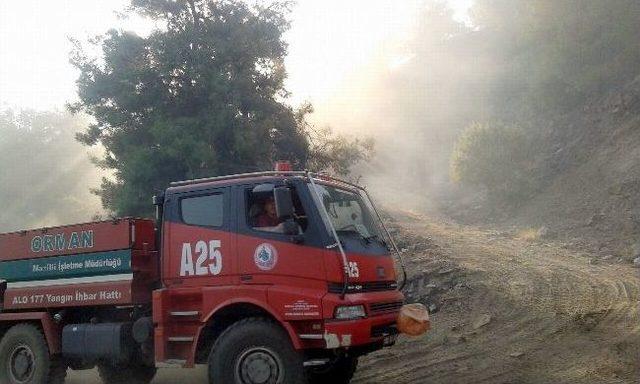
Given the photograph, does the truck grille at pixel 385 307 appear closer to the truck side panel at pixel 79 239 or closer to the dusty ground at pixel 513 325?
the dusty ground at pixel 513 325

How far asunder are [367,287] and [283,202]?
57.6 inches

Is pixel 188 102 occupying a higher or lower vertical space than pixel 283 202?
higher

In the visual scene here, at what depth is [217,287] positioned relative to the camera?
23.3ft

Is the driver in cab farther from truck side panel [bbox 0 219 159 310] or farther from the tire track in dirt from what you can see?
the tire track in dirt

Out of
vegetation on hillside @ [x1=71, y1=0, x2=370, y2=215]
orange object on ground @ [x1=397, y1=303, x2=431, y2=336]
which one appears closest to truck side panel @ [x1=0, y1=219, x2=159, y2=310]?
orange object on ground @ [x1=397, y1=303, x2=431, y2=336]

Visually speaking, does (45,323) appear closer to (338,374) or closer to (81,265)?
(81,265)

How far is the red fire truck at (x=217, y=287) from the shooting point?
654cm

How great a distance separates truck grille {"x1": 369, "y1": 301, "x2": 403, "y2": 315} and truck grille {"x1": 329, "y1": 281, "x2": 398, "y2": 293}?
7.9 inches

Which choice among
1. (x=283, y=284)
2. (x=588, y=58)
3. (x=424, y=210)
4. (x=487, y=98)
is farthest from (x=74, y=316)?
(x=487, y=98)

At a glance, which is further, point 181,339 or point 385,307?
point 181,339

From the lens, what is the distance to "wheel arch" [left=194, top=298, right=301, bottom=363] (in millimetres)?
6813

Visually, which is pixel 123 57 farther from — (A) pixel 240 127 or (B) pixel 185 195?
(B) pixel 185 195

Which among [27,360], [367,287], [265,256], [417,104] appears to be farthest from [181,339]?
[417,104]

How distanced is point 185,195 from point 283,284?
197 centimetres
